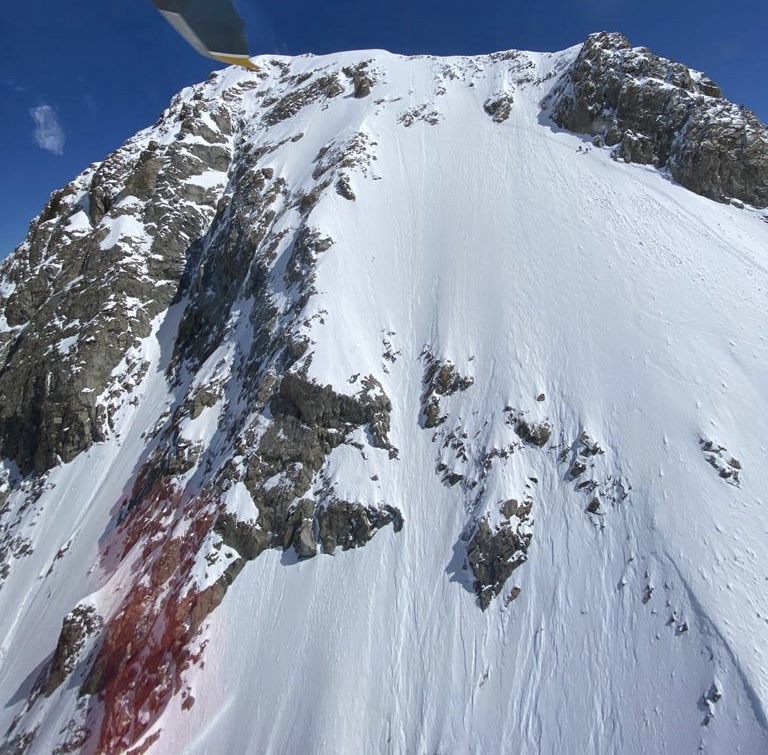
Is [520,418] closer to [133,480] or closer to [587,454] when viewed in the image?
[587,454]

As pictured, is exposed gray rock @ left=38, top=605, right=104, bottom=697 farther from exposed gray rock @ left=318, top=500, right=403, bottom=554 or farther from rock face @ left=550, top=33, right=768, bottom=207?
rock face @ left=550, top=33, right=768, bottom=207

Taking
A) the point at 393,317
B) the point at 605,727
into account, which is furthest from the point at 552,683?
the point at 393,317

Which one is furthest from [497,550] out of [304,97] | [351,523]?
[304,97]

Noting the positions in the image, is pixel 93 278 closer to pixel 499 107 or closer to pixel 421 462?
pixel 421 462

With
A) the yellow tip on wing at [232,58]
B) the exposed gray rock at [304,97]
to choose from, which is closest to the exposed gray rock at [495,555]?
the yellow tip on wing at [232,58]

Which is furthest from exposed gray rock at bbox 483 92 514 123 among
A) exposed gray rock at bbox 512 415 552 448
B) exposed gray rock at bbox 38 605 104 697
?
exposed gray rock at bbox 38 605 104 697

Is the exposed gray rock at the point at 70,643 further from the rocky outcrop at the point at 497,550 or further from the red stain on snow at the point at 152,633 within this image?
the rocky outcrop at the point at 497,550
